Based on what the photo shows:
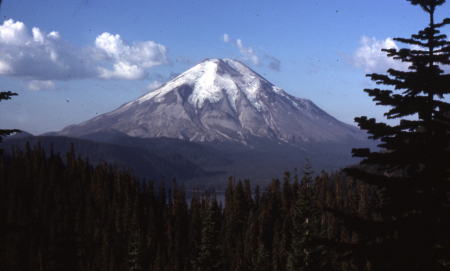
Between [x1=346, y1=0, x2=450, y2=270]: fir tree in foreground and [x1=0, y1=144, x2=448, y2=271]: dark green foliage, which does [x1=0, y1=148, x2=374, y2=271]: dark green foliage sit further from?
[x1=346, y1=0, x2=450, y2=270]: fir tree in foreground

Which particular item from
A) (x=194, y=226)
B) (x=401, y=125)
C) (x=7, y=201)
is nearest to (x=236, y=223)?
(x=194, y=226)

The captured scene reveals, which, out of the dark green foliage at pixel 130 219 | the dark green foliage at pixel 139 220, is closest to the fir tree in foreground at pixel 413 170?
the dark green foliage at pixel 139 220

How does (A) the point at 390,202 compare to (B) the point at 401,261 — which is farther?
(A) the point at 390,202

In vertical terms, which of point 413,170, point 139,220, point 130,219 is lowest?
point 139,220

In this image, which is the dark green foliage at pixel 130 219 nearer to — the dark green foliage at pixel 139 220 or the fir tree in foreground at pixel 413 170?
the dark green foliage at pixel 139 220

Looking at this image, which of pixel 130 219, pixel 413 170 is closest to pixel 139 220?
pixel 130 219

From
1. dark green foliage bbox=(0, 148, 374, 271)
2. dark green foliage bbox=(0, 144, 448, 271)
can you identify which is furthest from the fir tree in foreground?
dark green foliage bbox=(0, 148, 374, 271)

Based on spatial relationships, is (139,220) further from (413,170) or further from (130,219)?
(413,170)

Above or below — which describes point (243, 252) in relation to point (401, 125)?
below

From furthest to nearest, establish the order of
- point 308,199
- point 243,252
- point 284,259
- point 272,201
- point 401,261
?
1. point 272,201
2. point 243,252
3. point 284,259
4. point 308,199
5. point 401,261

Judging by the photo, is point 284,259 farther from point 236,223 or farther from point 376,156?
point 376,156
